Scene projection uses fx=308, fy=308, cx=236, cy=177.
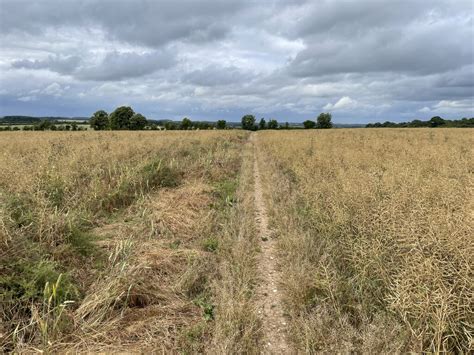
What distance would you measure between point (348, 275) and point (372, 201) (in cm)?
211

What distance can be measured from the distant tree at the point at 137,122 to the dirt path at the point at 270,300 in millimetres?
85800

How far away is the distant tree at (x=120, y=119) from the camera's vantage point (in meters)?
85.8

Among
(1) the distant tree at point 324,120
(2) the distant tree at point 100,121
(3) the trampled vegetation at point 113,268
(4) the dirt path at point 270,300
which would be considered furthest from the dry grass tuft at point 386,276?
(1) the distant tree at point 324,120

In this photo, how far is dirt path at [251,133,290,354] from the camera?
10.7ft

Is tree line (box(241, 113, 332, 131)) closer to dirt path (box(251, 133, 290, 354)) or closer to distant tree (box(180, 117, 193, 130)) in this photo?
distant tree (box(180, 117, 193, 130))

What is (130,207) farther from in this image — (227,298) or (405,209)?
(405,209)

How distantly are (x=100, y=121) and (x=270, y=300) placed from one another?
93.5 m

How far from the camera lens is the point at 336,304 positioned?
11.8 ft

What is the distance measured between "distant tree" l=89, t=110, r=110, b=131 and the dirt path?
90902 mm

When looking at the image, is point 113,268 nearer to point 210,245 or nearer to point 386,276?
point 210,245

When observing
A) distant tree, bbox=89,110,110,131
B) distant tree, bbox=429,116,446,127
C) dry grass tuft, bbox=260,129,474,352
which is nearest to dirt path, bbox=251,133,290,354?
dry grass tuft, bbox=260,129,474,352

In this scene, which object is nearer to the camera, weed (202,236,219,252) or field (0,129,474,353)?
field (0,129,474,353)

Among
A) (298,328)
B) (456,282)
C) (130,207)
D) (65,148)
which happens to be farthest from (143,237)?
(65,148)

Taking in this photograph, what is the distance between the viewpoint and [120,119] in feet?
283
